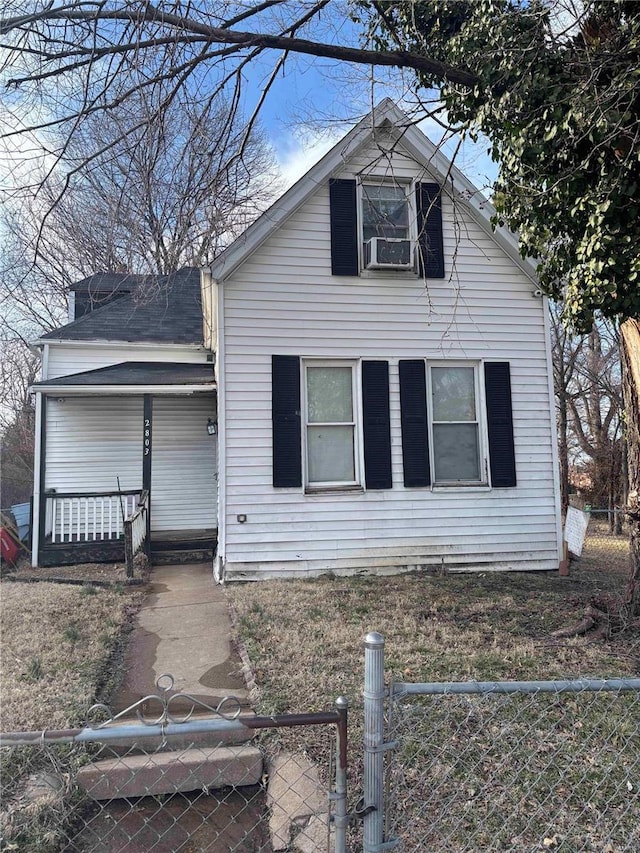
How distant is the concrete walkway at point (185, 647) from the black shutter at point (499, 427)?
13.8 feet

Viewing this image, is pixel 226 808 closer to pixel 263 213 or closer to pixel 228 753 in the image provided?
pixel 228 753

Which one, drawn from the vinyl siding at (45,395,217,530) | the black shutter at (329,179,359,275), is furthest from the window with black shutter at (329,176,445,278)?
the vinyl siding at (45,395,217,530)

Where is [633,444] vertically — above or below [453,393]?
below

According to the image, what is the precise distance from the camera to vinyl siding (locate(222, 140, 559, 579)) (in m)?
7.57

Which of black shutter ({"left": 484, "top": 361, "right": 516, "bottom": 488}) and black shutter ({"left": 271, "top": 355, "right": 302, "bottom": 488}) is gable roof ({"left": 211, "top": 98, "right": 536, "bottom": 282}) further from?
black shutter ({"left": 484, "top": 361, "right": 516, "bottom": 488})

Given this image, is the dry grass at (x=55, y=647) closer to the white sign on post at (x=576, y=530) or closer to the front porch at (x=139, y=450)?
the front porch at (x=139, y=450)

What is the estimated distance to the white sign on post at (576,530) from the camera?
8.05 meters

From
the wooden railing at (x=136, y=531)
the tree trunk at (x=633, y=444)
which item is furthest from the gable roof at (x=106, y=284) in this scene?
the tree trunk at (x=633, y=444)

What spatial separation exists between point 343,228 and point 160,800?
706 centimetres

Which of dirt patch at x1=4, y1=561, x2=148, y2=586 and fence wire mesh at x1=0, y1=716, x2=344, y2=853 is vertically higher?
dirt patch at x1=4, y1=561, x2=148, y2=586

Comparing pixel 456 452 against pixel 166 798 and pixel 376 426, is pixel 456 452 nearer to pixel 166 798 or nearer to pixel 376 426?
pixel 376 426

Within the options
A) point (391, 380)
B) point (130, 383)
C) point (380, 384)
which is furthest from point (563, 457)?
point (130, 383)

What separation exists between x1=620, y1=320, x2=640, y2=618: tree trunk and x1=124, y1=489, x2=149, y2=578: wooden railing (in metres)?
6.02

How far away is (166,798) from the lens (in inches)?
110
